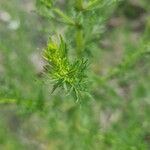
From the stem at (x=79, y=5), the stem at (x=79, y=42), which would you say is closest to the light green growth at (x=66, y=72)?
the stem at (x=79, y=5)

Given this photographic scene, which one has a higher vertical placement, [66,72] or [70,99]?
[70,99]

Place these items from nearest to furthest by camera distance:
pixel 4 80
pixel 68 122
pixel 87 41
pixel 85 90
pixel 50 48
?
pixel 50 48 → pixel 85 90 → pixel 87 41 → pixel 4 80 → pixel 68 122

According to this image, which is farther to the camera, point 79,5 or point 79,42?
point 79,42

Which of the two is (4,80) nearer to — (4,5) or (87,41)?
(87,41)

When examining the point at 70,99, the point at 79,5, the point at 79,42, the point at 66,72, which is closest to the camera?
the point at 66,72

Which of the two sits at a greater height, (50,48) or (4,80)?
(4,80)

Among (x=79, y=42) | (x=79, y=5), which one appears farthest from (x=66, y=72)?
(x=79, y=42)

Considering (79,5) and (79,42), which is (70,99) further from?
(79,5)

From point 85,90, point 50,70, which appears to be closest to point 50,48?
point 50,70

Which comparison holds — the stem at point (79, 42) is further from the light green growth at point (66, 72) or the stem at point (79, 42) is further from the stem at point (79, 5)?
the light green growth at point (66, 72)
